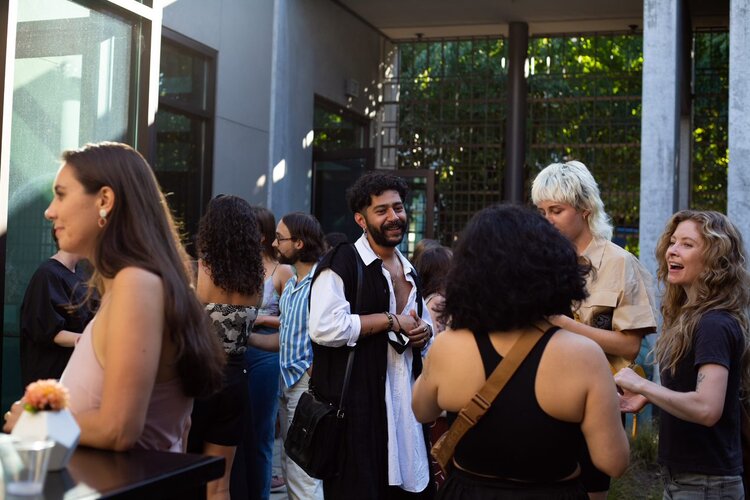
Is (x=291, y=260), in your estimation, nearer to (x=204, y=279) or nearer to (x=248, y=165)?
(x=204, y=279)

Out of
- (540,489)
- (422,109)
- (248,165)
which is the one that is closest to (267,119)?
(248,165)

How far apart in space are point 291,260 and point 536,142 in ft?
32.5

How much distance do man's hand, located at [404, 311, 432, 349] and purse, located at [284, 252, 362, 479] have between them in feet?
1.18

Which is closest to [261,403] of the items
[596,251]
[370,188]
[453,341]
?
[370,188]

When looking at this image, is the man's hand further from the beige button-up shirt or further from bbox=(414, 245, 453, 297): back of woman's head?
bbox=(414, 245, 453, 297): back of woman's head

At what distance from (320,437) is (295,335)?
1.48m

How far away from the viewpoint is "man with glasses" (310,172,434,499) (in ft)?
15.1

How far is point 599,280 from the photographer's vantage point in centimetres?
436

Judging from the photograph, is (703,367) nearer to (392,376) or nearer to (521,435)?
(521,435)

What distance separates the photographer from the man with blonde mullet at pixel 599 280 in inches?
167

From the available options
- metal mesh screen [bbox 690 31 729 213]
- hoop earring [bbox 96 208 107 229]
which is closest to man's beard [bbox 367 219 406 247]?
hoop earring [bbox 96 208 107 229]

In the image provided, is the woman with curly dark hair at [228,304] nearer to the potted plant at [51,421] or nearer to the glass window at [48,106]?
the glass window at [48,106]

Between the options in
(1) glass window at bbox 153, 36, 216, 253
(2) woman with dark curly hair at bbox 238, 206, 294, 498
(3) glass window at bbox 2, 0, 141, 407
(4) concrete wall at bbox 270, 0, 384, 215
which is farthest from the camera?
(4) concrete wall at bbox 270, 0, 384, 215

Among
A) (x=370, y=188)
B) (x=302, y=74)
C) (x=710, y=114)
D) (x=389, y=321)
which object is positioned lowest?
(x=389, y=321)
